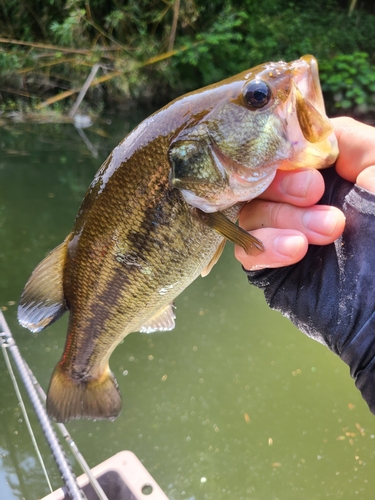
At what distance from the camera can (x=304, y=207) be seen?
101cm

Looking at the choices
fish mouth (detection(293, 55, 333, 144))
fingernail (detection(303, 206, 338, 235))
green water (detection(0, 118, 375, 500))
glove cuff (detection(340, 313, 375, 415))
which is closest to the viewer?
fish mouth (detection(293, 55, 333, 144))

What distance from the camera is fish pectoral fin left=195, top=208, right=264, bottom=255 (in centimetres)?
97

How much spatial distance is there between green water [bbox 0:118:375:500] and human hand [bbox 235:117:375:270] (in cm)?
138

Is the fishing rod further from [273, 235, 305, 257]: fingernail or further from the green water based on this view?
[273, 235, 305, 257]: fingernail

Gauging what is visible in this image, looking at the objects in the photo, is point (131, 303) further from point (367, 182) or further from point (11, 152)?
point (11, 152)

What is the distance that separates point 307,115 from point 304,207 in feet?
0.80

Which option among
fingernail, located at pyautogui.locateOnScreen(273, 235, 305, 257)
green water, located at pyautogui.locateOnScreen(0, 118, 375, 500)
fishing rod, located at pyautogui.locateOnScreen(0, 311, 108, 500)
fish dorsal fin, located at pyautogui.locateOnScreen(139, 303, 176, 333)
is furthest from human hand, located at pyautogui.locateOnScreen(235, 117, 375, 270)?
green water, located at pyautogui.locateOnScreen(0, 118, 375, 500)

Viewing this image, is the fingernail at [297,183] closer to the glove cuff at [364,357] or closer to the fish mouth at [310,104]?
the fish mouth at [310,104]

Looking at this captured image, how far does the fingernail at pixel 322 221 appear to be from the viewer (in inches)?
37.8

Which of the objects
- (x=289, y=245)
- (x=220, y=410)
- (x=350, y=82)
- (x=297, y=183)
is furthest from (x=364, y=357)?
(x=350, y=82)

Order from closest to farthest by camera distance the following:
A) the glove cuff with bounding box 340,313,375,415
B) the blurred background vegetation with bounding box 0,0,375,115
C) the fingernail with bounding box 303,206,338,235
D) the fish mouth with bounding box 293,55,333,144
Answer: the fish mouth with bounding box 293,55,333,144 → the fingernail with bounding box 303,206,338,235 → the glove cuff with bounding box 340,313,375,415 → the blurred background vegetation with bounding box 0,0,375,115

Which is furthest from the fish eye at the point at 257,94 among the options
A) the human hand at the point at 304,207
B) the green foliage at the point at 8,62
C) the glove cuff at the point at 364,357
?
the green foliage at the point at 8,62

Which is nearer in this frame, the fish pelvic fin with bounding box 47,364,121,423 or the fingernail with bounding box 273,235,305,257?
the fingernail with bounding box 273,235,305,257

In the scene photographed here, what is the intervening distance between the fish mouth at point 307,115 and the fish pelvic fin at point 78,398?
1.00 meters
